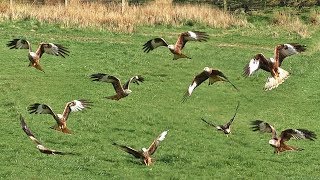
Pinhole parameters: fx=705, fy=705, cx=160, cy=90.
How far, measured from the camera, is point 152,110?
2456 cm

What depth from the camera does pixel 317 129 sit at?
2317cm

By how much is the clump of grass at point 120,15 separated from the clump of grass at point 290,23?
2.62 m

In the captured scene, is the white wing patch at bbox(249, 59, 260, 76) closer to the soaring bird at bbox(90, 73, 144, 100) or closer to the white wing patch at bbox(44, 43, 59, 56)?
the soaring bird at bbox(90, 73, 144, 100)

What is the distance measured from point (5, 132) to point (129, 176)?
18.0ft

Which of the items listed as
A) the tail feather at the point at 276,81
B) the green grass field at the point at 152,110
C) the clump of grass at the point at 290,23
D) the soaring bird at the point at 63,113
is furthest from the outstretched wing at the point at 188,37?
the clump of grass at the point at 290,23

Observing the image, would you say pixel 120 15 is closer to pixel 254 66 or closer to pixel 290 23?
pixel 290 23

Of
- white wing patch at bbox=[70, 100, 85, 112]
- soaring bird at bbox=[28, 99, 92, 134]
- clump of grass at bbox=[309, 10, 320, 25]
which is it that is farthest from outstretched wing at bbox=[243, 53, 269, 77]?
clump of grass at bbox=[309, 10, 320, 25]

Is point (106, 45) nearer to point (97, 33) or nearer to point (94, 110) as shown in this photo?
point (97, 33)

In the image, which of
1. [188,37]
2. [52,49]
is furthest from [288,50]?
[52,49]

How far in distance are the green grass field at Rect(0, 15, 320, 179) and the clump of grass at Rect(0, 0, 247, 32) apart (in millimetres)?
1611

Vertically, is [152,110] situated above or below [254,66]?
below

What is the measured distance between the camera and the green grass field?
59.5 ft

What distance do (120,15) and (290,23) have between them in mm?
11178

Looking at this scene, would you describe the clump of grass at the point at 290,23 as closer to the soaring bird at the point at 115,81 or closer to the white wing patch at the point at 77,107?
the white wing patch at the point at 77,107
